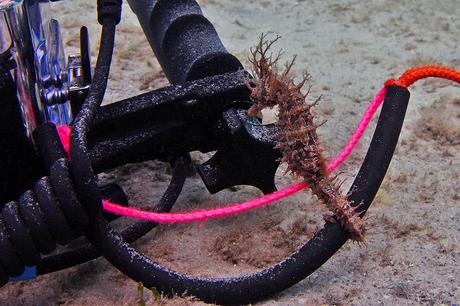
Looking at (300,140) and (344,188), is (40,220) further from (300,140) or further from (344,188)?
(344,188)

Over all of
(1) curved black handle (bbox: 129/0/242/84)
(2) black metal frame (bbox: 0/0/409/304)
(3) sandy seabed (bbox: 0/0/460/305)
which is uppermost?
(1) curved black handle (bbox: 129/0/242/84)

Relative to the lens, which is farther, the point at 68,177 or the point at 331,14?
the point at 331,14

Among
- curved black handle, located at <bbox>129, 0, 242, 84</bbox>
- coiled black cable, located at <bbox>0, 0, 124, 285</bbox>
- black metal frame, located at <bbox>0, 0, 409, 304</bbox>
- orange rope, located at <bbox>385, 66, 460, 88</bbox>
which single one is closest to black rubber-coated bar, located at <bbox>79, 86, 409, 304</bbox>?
black metal frame, located at <bbox>0, 0, 409, 304</bbox>

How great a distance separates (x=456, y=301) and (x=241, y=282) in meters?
0.81

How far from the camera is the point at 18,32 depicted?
6.11ft

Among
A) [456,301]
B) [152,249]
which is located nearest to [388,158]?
[456,301]

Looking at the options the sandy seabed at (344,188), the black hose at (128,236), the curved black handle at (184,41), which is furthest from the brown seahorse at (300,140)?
the black hose at (128,236)

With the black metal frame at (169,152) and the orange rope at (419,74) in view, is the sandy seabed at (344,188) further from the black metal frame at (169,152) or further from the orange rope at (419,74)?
the orange rope at (419,74)

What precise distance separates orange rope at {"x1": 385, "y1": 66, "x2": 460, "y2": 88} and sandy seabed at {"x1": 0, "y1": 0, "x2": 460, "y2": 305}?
664 millimetres

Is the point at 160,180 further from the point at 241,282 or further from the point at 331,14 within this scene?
the point at 331,14

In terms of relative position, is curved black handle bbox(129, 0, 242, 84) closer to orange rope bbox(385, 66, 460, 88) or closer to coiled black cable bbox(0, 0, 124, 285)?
orange rope bbox(385, 66, 460, 88)

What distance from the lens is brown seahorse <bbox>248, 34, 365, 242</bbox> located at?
6.35 feet

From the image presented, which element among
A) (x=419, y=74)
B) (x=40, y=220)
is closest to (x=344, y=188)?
(x=419, y=74)

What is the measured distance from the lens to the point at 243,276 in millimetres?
1920
